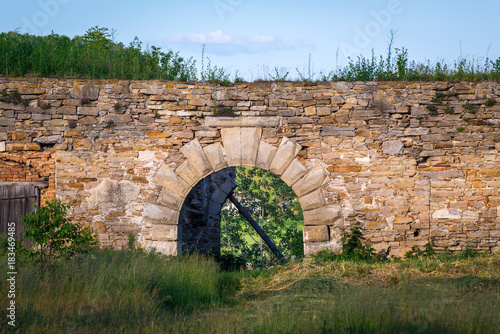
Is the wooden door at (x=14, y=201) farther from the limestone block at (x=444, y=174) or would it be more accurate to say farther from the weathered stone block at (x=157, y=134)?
the limestone block at (x=444, y=174)

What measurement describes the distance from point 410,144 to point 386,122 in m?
0.51

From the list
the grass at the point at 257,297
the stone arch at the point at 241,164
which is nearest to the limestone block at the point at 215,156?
the stone arch at the point at 241,164

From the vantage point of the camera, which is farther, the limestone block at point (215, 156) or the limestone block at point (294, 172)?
the limestone block at point (215, 156)

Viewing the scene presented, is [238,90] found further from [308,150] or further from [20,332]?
[20,332]

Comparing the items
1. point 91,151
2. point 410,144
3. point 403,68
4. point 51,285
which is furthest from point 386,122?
point 51,285

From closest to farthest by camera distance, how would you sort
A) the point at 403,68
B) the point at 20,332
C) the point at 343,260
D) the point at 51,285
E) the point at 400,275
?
1. the point at 20,332
2. the point at 51,285
3. the point at 400,275
4. the point at 343,260
5. the point at 403,68

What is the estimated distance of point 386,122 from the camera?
7.40 m

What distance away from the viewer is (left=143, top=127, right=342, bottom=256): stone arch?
724 centimetres

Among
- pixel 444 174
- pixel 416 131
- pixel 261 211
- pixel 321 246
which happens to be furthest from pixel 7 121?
pixel 261 211

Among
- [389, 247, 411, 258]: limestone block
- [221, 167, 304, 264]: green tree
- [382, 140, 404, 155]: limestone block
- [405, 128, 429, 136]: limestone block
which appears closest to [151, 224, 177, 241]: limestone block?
[389, 247, 411, 258]: limestone block

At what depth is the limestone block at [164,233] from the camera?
7410mm

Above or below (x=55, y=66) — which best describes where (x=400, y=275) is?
below

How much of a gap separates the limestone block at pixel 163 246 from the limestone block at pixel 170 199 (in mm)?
575

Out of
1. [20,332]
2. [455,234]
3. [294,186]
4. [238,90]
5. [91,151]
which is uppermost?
[238,90]
